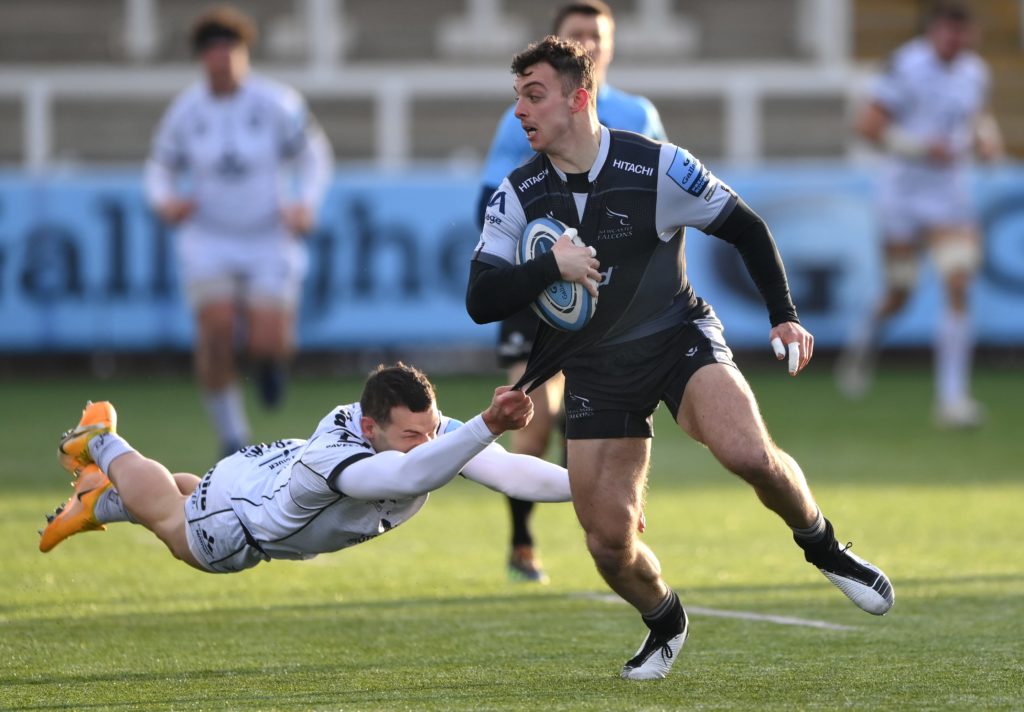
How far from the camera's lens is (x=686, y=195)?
5594 mm

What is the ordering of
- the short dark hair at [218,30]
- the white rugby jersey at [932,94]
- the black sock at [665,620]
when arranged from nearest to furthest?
the black sock at [665,620], the short dark hair at [218,30], the white rugby jersey at [932,94]

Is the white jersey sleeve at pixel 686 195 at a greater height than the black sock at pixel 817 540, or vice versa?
the white jersey sleeve at pixel 686 195

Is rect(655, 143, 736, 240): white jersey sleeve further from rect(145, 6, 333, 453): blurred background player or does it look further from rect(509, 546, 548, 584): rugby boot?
rect(145, 6, 333, 453): blurred background player

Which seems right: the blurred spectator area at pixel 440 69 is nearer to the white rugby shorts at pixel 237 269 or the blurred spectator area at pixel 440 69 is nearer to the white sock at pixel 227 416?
the white rugby shorts at pixel 237 269

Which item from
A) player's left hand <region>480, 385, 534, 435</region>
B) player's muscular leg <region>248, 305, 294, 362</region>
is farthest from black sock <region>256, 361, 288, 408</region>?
player's left hand <region>480, 385, 534, 435</region>

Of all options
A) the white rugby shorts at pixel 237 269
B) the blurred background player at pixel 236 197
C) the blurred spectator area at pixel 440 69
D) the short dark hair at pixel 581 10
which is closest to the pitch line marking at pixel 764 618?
the short dark hair at pixel 581 10

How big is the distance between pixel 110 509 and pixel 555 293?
199cm

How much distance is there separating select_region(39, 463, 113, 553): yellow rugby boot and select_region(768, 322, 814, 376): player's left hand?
250cm

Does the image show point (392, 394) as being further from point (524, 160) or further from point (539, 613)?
point (524, 160)

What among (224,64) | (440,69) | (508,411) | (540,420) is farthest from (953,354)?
(508,411)

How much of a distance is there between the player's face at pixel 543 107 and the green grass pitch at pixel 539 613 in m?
1.64

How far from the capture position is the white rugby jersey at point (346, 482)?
5281mm

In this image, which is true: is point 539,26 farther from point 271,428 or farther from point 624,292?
point 624,292

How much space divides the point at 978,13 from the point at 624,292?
55.6 feet
